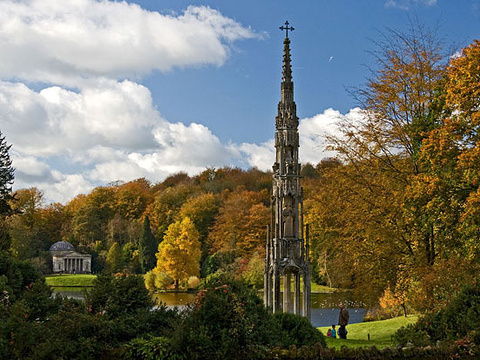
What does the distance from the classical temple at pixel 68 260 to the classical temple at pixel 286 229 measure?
51.9 m

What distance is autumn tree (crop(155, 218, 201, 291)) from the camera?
1786 inches

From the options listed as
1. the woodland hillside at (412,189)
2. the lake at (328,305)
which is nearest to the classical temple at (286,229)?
the woodland hillside at (412,189)

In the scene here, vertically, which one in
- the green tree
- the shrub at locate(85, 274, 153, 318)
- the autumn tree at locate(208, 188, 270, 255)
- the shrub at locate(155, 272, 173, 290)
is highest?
the autumn tree at locate(208, 188, 270, 255)

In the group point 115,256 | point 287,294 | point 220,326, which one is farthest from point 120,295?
point 115,256

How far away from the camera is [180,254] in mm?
45594

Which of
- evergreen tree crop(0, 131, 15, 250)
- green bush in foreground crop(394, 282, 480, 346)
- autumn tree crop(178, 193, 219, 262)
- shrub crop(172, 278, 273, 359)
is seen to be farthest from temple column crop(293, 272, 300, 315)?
autumn tree crop(178, 193, 219, 262)

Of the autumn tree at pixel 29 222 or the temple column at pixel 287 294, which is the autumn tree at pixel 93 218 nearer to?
the autumn tree at pixel 29 222

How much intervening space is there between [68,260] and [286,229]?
53.4m

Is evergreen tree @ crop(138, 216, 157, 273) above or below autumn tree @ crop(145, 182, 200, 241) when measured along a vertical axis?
below

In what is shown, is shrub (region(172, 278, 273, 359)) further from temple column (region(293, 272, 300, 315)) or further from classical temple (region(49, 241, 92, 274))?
classical temple (region(49, 241, 92, 274))

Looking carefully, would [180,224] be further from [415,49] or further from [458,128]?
[458,128]

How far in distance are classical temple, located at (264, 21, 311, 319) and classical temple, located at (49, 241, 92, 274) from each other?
170 ft

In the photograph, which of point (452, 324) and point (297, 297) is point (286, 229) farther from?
point (452, 324)

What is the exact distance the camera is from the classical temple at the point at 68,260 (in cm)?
6256
